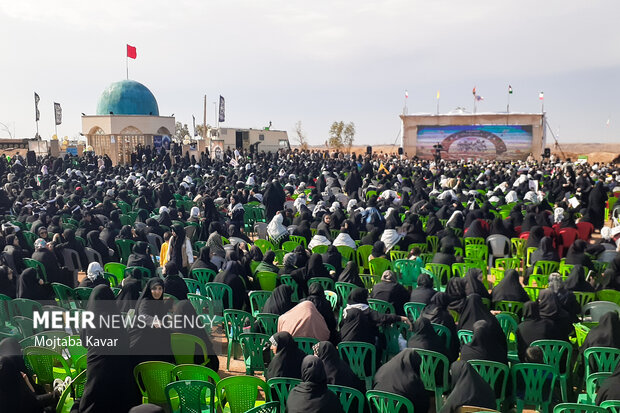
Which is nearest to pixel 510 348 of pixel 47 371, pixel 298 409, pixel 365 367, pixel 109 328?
pixel 365 367

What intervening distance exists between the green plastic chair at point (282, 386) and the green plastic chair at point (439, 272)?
4.17 m

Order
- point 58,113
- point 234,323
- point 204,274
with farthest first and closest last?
1. point 58,113
2. point 204,274
3. point 234,323

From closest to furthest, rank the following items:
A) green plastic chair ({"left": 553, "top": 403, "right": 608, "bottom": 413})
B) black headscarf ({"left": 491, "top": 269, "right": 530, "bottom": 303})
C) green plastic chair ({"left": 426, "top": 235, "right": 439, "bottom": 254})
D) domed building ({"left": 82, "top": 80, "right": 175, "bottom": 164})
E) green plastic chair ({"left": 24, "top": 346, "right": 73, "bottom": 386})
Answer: green plastic chair ({"left": 553, "top": 403, "right": 608, "bottom": 413}) → green plastic chair ({"left": 24, "top": 346, "right": 73, "bottom": 386}) → black headscarf ({"left": 491, "top": 269, "right": 530, "bottom": 303}) → green plastic chair ({"left": 426, "top": 235, "right": 439, "bottom": 254}) → domed building ({"left": 82, "top": 80, "right": 175, "bottom": 164})

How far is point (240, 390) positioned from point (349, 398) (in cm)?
82

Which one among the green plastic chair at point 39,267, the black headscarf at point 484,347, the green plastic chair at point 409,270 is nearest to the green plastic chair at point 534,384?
the black headscarf at point 484,347

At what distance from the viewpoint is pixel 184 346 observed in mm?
5117

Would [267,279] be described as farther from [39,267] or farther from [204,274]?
[39,267]

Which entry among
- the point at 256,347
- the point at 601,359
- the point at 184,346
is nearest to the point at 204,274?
the point at 256,347

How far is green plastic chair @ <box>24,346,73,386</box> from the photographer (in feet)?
15.1

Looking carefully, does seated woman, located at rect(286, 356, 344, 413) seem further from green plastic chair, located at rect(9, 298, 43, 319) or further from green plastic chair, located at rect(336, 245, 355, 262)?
green plastic chair, located at rect(336, 245, 355, 262)

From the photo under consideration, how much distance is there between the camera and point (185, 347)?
5.12m

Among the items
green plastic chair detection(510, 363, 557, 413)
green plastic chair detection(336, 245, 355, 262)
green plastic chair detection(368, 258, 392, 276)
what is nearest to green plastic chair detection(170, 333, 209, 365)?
green plastic chair detection(510, 363, 557, 413)

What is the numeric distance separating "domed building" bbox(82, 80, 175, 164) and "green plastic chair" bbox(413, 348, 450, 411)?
3030 centimetres

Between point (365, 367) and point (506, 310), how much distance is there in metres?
2.05
